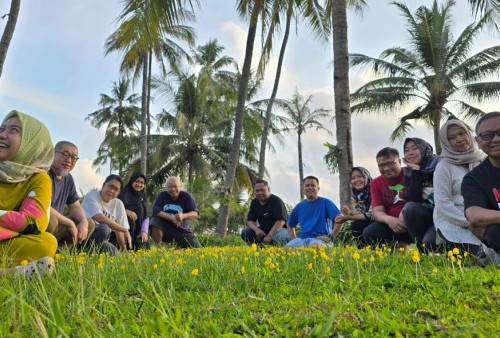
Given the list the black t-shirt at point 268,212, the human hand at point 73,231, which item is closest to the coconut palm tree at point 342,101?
the black t-shirt at point 268,212

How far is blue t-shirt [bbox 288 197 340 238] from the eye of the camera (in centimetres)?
703

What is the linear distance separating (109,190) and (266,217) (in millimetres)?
3041

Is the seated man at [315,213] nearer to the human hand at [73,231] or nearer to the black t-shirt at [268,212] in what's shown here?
the black t-shirt at [268,212]

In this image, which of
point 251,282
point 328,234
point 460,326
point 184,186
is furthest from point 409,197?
point 184,186

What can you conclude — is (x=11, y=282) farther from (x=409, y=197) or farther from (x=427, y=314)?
(x=409, y=197)

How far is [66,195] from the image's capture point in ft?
17.3

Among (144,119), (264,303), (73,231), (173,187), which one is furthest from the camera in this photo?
(144,119)

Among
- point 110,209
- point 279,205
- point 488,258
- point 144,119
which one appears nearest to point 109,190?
point 110,209

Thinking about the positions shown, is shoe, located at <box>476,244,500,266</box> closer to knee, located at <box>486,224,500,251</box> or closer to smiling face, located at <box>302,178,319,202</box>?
knee, located at <box>486,224,500,251</box>

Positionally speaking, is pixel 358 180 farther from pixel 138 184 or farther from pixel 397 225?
pixel 138 184

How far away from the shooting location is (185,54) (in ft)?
86.0

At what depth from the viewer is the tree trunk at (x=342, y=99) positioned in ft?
27.2

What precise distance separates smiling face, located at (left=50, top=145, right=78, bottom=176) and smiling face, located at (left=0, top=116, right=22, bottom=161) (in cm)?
152

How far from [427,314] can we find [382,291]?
16.7 inches
